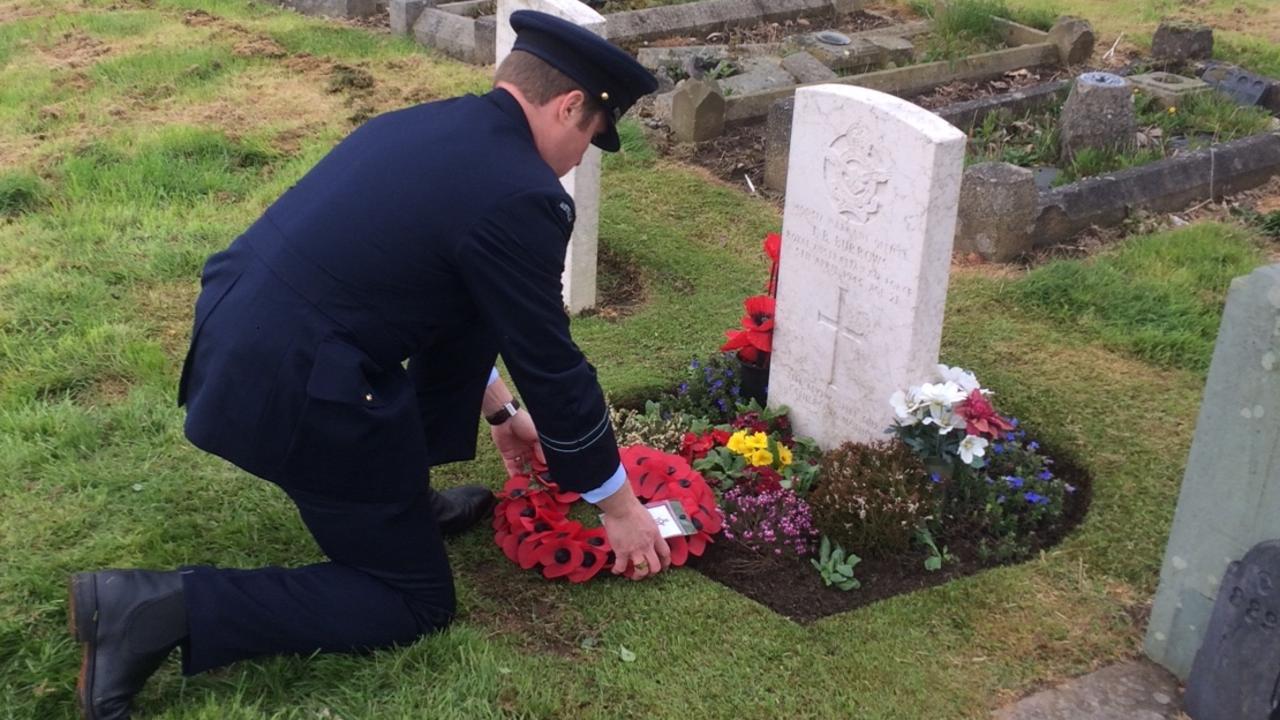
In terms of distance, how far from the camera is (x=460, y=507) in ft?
12.7

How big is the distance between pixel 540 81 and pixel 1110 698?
2.18m

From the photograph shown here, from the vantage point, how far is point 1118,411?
4.59m

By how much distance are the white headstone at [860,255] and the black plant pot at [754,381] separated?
0.59ft

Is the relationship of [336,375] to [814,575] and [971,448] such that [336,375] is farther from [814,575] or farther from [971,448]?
[971,448]

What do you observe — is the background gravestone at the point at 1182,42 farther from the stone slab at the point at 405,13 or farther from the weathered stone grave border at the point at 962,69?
the stone slab at the point at 405,13

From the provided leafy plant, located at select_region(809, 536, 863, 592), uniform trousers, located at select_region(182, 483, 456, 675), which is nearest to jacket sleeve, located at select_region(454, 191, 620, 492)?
uniform trousers, located at select_region(182, 483, 456, 675)

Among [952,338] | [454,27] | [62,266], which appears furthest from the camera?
[454,27]

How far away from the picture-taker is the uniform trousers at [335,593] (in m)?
3.02

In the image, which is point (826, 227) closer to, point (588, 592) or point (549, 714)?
point (588, 592)

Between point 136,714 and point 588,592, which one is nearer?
point 136,714

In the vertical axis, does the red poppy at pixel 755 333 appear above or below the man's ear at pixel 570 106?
below

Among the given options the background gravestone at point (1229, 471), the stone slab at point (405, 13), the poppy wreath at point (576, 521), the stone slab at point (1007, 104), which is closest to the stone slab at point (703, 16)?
the stone slab at point (405, 13)

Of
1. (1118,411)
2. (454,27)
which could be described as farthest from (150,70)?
(1118,411)

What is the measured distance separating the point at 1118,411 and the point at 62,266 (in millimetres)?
4613
